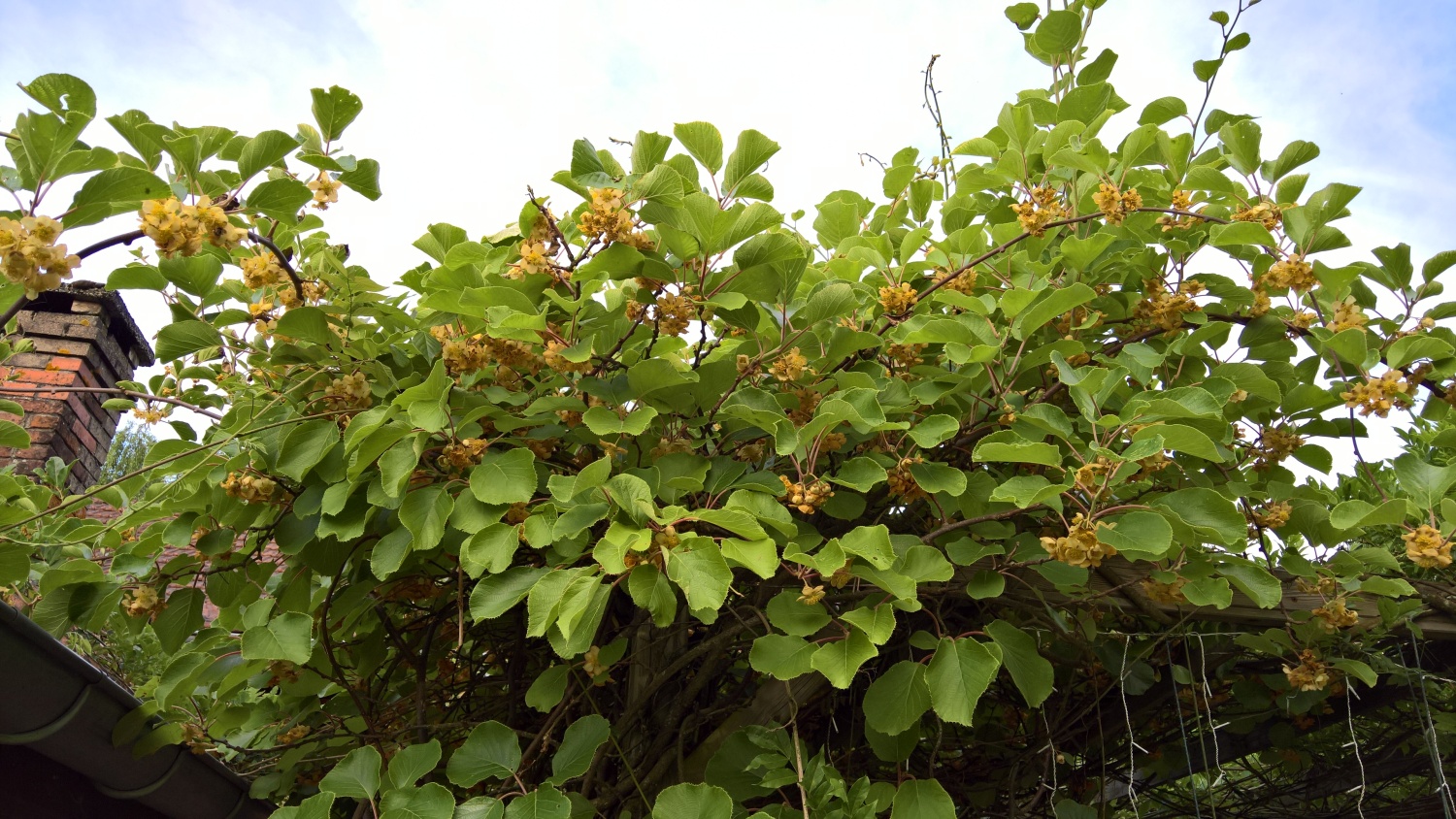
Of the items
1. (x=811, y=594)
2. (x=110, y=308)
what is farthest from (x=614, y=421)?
(x=110, y=308)

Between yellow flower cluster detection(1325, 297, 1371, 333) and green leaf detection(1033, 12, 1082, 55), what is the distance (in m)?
0.75

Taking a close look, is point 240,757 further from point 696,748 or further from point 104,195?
point 104,195

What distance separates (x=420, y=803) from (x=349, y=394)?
60 centimetres

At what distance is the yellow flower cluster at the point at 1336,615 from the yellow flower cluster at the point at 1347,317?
0.44 metres

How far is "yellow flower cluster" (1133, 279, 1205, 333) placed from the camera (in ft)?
4.85

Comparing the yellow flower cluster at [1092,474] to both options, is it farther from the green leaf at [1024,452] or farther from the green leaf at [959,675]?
the green leaf at [959,675]

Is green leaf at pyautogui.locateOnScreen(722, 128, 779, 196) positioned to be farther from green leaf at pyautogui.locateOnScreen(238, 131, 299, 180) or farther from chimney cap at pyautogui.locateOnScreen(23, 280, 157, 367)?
chimney cap at pyautogui.locateOnScreen(23, 280, 157, 367)

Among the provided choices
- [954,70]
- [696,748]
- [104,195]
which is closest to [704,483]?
[696,748]

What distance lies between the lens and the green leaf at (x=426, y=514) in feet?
3.96

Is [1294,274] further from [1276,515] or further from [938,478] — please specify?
[938,478]

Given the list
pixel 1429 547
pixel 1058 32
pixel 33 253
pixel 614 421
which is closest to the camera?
pixel 33 253

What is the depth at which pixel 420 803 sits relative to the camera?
1212mm

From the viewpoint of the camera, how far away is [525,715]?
171 cm

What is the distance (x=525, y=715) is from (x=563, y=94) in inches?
60.9
